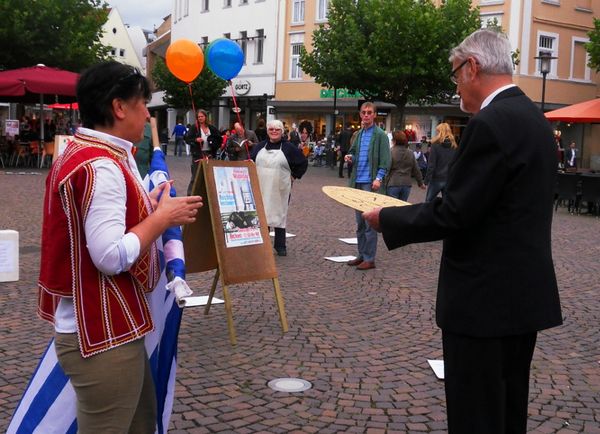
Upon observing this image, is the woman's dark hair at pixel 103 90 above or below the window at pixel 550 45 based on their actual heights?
below

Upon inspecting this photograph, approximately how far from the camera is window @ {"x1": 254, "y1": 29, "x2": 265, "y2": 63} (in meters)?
44.6

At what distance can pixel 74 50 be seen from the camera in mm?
26047

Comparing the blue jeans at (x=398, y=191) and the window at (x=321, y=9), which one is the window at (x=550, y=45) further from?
the blue jeans at (x=398, y=191)

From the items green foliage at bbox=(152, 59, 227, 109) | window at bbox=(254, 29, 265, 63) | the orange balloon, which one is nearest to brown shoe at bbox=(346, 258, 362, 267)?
the orange balloon

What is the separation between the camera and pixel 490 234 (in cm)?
254

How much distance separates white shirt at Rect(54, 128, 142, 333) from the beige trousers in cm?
29

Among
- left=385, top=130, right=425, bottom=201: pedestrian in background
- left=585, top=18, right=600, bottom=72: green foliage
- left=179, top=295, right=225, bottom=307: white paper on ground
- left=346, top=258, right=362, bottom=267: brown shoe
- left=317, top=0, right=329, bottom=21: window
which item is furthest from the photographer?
left=317, top=0, right=329, bottom=21: window

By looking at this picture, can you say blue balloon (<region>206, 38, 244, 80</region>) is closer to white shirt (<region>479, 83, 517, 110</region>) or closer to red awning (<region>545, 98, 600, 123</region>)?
white shirt (<region>479, 83, 517, 110</region>)

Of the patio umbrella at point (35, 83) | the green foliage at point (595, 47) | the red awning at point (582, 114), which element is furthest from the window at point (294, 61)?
the red awning at point (582, 114)

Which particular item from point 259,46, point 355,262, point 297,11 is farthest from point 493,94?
point 259,46

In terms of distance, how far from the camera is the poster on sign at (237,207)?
5.89 metres

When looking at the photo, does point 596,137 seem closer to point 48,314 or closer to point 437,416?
point 437,416

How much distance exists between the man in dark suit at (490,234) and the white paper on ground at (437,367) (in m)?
2.20

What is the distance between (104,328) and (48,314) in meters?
0.29
